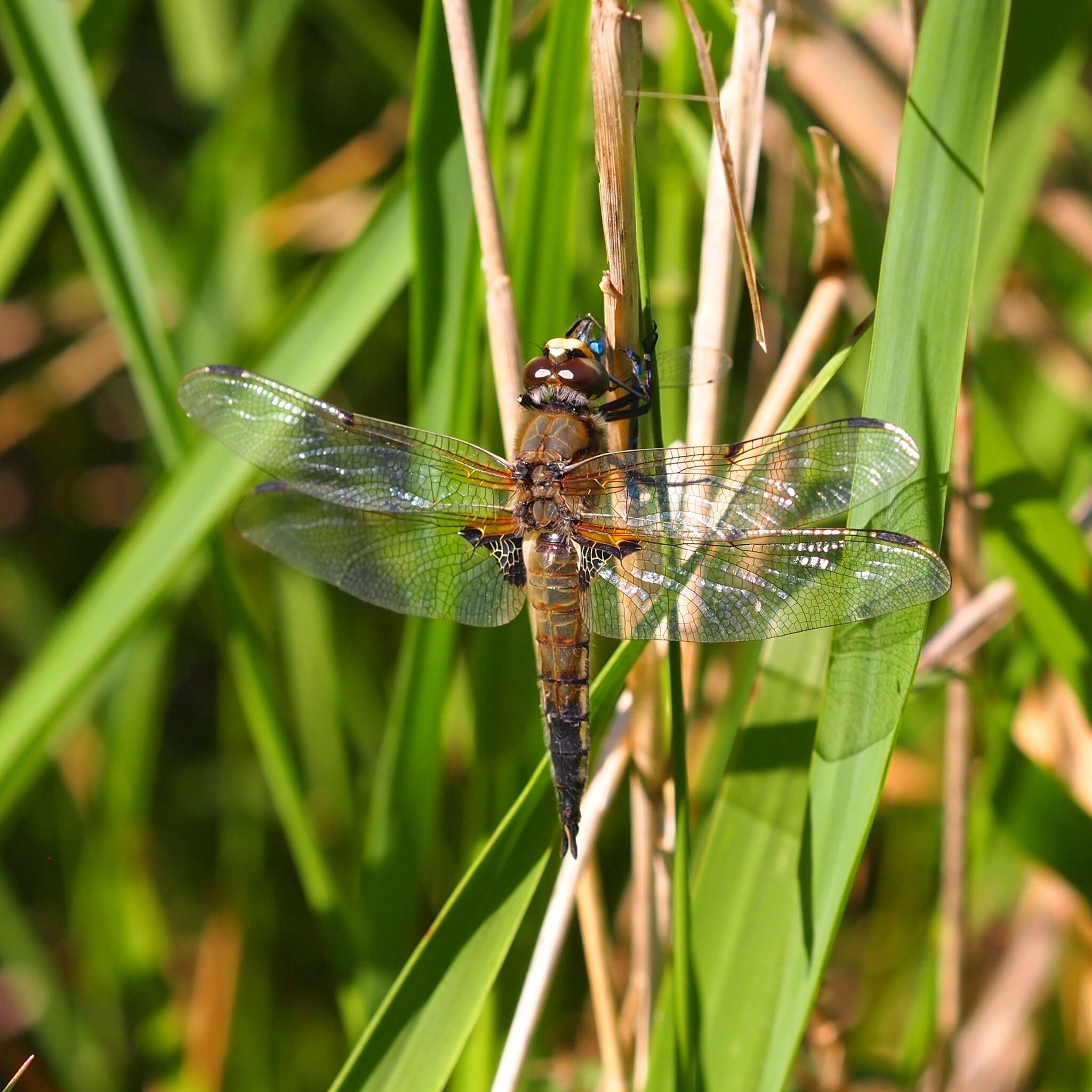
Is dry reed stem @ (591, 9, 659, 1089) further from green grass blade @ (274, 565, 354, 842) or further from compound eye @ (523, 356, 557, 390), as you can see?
green grass blade @ (274, 565, 354, 842)

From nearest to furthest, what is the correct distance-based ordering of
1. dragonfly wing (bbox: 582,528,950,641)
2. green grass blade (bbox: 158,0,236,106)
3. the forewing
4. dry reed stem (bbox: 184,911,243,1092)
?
dragonfly wing (bbox: 582,528,950,641) → the forewing → dry reed stem (bbox: 184,911,243,1092) → green grass blade (bbox: 158,0,236,106)

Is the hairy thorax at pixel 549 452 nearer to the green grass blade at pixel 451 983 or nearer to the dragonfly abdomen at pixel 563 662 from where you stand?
the dragonfly abdomen at pixel 563 662

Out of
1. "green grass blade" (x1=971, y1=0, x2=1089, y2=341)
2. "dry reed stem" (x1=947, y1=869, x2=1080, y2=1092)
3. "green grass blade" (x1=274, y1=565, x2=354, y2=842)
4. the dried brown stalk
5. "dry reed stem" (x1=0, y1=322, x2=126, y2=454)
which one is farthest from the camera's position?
"dry reed stem" (x1=0, y1=322, x2=126, y2=454)

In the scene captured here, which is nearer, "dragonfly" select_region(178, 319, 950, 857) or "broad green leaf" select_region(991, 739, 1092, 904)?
"dragonfly" select_region(178, 319, 950, 857)

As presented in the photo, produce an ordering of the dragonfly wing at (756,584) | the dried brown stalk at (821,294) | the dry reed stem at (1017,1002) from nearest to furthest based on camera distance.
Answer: the dragonfly wing at (756,584), the dried brown stalk at (821,294), the dry reed stem at (1017,1002)

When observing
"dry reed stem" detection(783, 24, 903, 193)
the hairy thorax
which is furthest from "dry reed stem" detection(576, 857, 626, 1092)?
"dry reed stem" detection(783, 24, 903, 193)

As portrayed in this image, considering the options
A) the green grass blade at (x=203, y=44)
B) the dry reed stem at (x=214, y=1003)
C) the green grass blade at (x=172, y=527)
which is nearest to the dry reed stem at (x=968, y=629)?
the green grass blade at (x=172, y=527)

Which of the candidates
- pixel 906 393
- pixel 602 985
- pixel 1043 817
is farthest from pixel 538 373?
pixel 1043 817

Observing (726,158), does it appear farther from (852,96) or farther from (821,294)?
(852,96)
